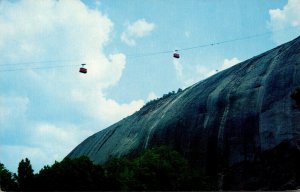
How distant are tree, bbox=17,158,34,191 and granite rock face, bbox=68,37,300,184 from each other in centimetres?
1249

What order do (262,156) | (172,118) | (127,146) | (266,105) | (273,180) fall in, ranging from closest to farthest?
(273,180) → (262,156) → (266,105) → (172,118) → (127,146)

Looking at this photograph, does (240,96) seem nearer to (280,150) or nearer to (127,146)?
(280,150)

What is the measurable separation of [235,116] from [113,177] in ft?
34.2

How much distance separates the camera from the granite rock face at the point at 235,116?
27.3 metres

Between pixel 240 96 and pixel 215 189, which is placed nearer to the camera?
pixel 215 189

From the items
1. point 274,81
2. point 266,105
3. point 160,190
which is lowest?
point 160,190

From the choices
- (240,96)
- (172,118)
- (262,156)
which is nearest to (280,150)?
(262,156)

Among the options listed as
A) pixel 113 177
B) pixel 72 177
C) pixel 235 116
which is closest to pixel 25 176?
pixel 72 177

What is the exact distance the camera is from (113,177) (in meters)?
27.3

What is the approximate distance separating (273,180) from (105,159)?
84.9 ft

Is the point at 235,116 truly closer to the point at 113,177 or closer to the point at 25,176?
the point at 113,177

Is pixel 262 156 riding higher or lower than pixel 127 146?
lower

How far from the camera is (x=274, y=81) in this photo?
99.1 ft

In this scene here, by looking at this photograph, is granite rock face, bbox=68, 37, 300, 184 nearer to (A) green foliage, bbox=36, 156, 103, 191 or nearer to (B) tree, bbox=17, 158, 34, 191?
(A) green foliage, bbox=36, 156, 103, 191
